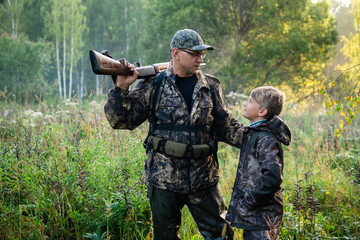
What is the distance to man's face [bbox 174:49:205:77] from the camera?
2797 mm

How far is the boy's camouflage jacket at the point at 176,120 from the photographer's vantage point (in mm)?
2695

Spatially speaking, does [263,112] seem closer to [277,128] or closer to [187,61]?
[277,128]

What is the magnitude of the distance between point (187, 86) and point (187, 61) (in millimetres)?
223

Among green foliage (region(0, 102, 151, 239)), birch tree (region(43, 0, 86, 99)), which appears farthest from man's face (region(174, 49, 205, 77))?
birch tree (region(43, 0, 86, 99))

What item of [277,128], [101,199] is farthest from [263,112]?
[101,199]

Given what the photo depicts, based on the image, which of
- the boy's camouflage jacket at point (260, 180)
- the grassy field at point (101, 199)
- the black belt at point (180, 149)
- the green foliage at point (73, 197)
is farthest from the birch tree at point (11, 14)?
the boy's camouflage jacket at point (260, 180)

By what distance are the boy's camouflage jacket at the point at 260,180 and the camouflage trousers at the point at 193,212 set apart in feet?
0.66

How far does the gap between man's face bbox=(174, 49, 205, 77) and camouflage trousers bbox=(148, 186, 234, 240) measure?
1055mm

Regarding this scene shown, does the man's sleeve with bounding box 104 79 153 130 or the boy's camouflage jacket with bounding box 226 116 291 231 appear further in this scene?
the man's sleeve with bounding box 104 79 153 130

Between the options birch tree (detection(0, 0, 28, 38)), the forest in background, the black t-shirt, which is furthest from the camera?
birch tree (detection(0, 0, 28, 38))

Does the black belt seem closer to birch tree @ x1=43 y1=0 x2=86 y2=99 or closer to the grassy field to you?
the grassy field

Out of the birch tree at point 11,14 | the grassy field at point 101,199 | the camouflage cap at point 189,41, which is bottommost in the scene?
the grassy field at point 101,199

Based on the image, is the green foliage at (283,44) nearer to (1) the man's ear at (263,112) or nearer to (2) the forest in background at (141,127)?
(2) the forest in background at (141,127)

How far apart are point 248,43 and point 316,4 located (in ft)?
13.3
